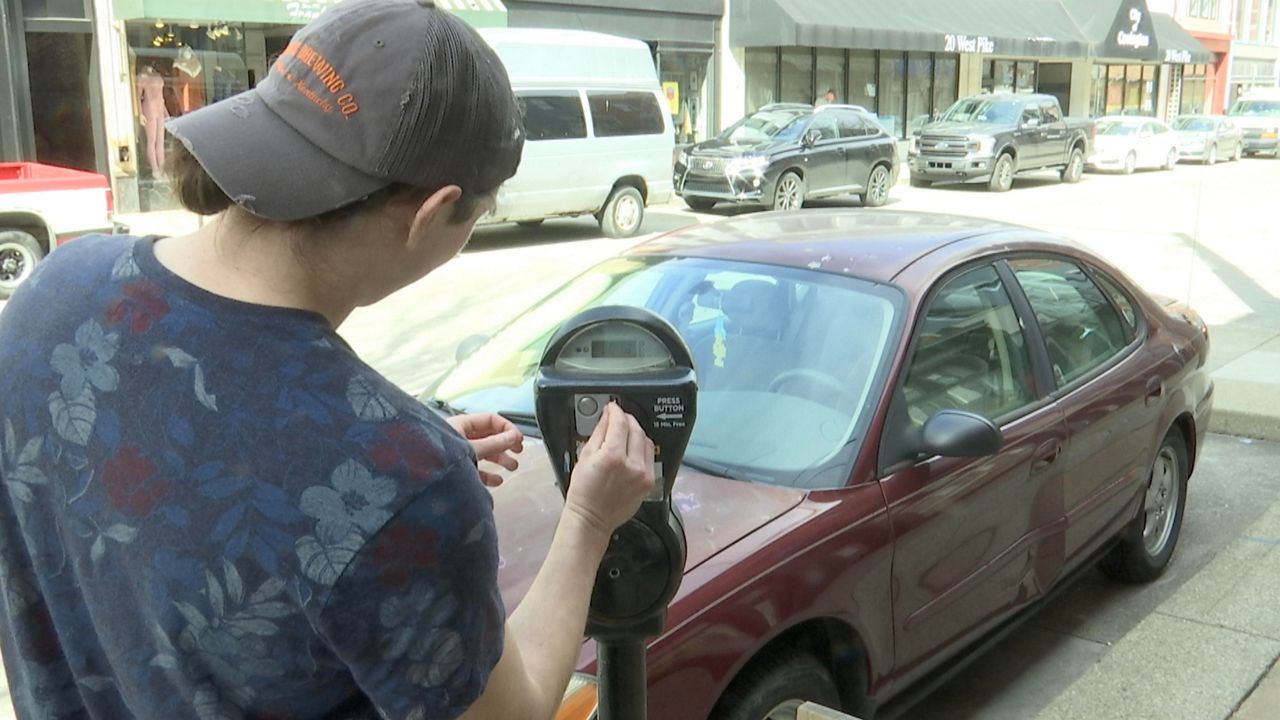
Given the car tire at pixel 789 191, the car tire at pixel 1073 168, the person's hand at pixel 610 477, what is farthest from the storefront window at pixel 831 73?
the person's hand at pixel 610 477

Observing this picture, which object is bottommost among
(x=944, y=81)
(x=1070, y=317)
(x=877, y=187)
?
(x=877, y=187)

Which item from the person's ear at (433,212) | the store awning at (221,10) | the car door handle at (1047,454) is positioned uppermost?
the store awning at (221,10)

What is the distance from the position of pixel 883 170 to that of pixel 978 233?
1607 cm

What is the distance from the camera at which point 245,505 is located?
3.85 ft

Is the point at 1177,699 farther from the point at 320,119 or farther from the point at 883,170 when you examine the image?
the point at 883,170

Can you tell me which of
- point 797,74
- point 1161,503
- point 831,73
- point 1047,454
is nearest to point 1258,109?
point 831,73

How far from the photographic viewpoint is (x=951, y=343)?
12.2 feet

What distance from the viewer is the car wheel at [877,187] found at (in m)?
19.5

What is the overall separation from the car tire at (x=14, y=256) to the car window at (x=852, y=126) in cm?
1214

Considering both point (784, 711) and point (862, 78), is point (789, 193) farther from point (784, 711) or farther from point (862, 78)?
point (784, 711)

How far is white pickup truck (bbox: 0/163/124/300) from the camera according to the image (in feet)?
33.4

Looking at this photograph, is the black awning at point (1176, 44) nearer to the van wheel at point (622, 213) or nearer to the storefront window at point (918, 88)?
the storefront window at point (918, 88)

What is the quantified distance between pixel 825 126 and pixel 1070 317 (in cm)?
1476

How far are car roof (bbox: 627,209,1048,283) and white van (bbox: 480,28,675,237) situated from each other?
31.8ft
